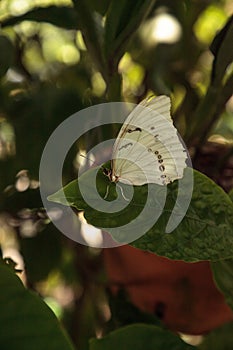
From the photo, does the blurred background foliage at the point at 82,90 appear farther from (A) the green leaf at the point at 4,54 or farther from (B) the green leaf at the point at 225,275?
(B) the green leaf at the point at 225,275

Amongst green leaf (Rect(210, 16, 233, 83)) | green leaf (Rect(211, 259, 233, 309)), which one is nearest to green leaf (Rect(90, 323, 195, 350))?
green leaf (Rect(211, 259, 233, 309))

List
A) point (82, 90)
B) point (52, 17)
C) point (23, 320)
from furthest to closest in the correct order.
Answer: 1. point (82, 90)
2. point (52, 17)
3. point (23, 320)

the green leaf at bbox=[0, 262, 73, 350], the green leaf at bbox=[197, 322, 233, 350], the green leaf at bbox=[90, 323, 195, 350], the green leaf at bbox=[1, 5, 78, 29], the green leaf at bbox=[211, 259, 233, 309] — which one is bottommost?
the green leaf at bbox=[197, 322, 233, 350]

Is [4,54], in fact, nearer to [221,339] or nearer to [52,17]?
[52,17]

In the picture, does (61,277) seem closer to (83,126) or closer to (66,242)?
(66,242)

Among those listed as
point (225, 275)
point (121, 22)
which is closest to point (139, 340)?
point (225, 275)

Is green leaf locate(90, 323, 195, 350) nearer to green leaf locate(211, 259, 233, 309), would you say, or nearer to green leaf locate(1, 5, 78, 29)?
green leaf locate(211, 259, 233, 309)
